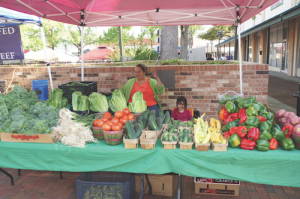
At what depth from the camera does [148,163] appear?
2625 millimetres

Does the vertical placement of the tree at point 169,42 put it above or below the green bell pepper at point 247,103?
above

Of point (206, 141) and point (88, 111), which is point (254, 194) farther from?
point (88, 111)

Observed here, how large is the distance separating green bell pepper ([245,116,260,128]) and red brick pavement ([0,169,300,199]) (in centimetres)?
123

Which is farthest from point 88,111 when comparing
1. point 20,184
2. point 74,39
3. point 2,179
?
point 74,39

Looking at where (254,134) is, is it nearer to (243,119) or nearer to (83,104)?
(243,119)

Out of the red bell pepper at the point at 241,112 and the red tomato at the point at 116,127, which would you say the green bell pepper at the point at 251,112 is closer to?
the red bell pepper at the point at 241,112

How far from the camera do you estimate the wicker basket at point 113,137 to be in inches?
105

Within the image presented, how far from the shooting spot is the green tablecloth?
241cm

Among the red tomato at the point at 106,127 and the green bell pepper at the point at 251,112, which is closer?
the red tomato at the point at 106,127

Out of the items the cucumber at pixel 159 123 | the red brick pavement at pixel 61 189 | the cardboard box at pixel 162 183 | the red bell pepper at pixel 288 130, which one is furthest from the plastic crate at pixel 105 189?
the red bell pepper at pixel 288 130

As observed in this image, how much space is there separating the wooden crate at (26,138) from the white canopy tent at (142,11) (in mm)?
2142

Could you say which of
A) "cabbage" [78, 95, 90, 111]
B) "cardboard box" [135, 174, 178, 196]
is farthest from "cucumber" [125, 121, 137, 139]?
"cabbage" [78, 95, 90, 111]

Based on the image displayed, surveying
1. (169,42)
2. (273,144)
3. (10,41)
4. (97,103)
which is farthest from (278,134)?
(169,42)

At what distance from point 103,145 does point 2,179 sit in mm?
2424
